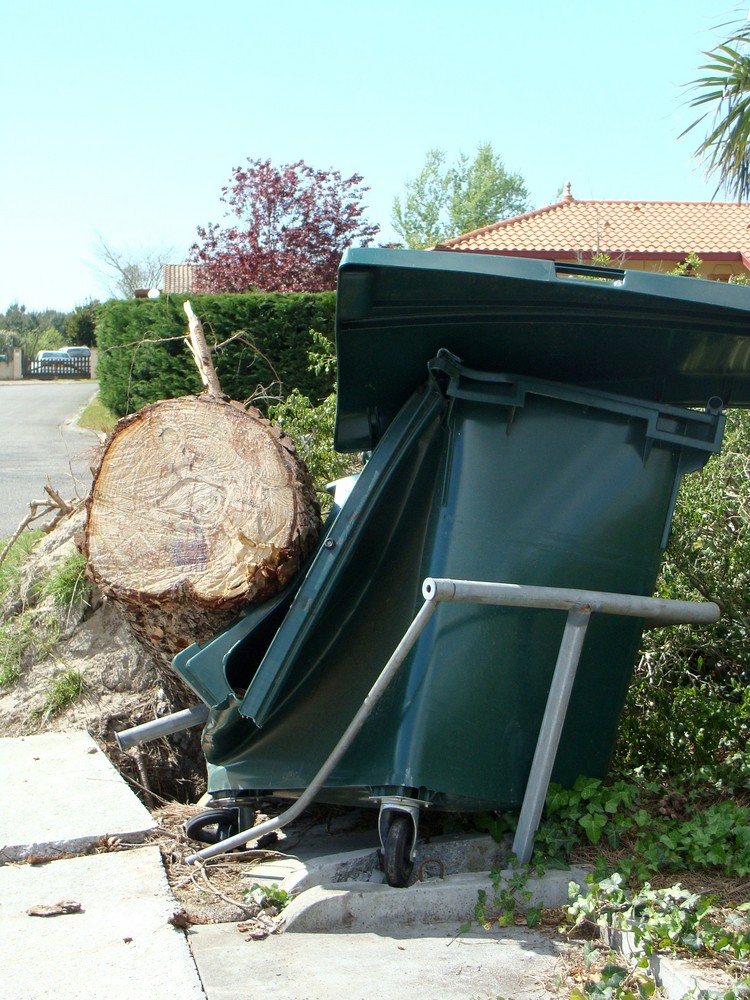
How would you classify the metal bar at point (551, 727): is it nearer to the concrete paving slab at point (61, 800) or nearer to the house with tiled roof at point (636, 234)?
the concrete paving slab at point (61, 800)

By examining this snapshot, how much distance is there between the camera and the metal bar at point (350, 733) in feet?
8.75

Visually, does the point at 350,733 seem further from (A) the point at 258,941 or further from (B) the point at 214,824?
(B) the point at 214,824

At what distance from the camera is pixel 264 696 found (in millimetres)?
2986

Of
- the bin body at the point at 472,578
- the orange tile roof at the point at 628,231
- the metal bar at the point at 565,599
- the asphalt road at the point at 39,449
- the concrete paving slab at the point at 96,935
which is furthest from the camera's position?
the orange tile roof at the point at 628,231

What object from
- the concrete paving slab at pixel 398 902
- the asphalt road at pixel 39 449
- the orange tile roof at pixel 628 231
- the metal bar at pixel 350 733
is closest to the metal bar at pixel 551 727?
the concrete paving slab at pixel 398 902

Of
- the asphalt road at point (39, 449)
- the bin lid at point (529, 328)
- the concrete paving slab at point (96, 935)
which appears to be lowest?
the asphalt road at point (39, 449)

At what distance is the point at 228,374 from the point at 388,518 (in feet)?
40.4

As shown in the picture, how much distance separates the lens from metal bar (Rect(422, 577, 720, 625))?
2.62 m

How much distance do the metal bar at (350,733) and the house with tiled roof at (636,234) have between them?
19944 mm

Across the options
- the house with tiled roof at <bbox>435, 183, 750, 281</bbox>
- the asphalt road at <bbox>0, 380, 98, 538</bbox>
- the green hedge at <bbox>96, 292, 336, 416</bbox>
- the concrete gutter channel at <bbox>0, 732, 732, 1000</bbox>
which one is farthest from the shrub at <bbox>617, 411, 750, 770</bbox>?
the house with tiled roof at <bbox>435, 183, 750, 281</bbox>

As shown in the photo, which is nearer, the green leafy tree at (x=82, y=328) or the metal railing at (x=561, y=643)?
the metal railing at (x=561, y=643)

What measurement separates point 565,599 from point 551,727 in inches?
13.6

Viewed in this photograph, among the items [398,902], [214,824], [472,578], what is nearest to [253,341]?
[214,824]

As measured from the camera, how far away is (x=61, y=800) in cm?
352
